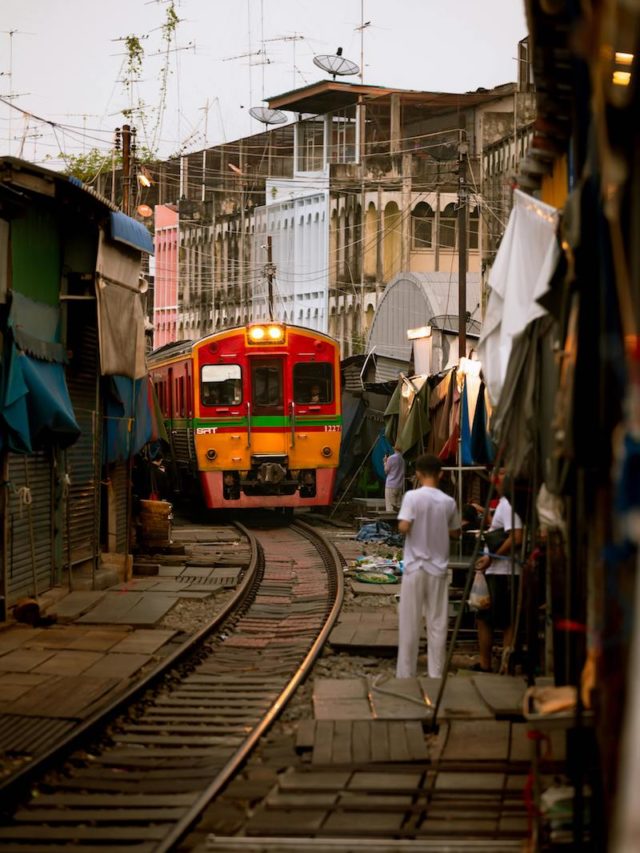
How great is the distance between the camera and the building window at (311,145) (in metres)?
57.5

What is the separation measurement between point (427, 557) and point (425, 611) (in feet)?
1.55

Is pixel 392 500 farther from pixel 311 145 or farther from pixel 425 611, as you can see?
pixel 311 145

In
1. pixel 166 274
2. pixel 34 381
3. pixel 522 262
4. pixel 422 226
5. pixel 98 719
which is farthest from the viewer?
pixel 166 274

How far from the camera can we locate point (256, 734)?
903 centimetres

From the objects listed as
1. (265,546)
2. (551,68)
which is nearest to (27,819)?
(551,68)

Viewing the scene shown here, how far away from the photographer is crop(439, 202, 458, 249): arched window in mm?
53562

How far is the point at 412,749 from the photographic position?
816 cm

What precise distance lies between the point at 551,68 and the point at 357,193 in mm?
46747

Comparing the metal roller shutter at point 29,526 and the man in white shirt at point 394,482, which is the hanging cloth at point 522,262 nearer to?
the metal roller shutter at point 29,526

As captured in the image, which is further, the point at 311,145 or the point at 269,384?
the point at 311,145

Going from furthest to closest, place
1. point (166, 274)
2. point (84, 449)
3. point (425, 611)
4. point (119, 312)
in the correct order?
point (166, 274) < point (84, 449) < point (119, 312) < point (425, 611)

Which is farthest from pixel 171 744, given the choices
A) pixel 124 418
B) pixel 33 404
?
pixel 124 418

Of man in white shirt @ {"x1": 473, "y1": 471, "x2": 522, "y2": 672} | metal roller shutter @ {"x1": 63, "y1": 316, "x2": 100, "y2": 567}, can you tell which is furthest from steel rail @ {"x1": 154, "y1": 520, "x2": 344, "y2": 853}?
metal roller shutter @ {"x1": 63, "y1": 316, "x2": 100, "y2": 567}

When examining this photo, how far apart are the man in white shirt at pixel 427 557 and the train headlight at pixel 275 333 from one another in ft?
50.3
